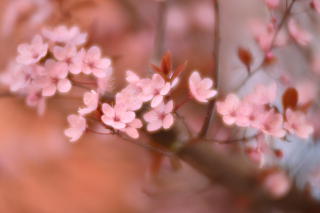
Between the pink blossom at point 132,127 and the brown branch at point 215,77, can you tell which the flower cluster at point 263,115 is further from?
the pink blossom at point 132,127

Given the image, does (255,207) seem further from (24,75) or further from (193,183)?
(24,75)

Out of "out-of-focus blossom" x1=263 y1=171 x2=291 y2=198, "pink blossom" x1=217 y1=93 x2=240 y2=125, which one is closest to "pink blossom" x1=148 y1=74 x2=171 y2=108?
A: "pink blossom" x1=217 y1=93 x2=240 y2=125

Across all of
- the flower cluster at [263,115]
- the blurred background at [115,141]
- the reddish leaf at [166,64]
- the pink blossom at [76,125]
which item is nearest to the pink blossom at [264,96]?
the flower cluster at [263,115]

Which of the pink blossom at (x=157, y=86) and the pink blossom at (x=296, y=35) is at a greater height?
the pink blossom at (x=296, y=35)

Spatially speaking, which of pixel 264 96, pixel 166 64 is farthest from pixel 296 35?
pixel 166 64

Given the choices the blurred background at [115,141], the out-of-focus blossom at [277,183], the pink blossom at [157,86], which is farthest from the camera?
the blurred background at [115,141]

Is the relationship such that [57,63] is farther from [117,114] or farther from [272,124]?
[272,124]

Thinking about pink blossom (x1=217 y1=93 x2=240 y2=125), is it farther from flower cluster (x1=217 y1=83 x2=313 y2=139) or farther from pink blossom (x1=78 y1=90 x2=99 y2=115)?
pink blossom (x1=78 y1=90 x2=99 y2=115)
